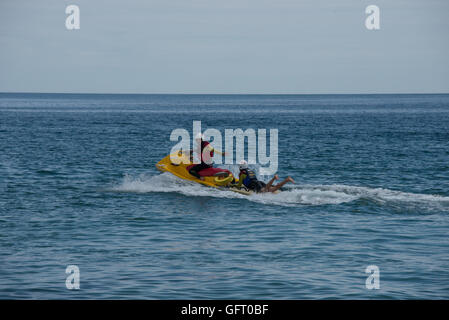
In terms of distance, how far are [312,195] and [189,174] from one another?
5.12 m

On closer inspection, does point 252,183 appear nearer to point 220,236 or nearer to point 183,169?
point 183,169

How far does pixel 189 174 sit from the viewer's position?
908 inches

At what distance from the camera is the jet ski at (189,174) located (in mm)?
22328

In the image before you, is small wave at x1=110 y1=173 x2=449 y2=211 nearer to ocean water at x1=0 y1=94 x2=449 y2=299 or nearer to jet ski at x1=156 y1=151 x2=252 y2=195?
ocean water at x1=0 y1=94 x2=449 y2=299

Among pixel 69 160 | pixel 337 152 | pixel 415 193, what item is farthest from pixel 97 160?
pixel 415 193

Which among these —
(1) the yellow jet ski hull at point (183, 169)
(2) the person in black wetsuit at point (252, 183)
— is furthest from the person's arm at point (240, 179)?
(1) the yellow jet ski hull at point (183, 169)

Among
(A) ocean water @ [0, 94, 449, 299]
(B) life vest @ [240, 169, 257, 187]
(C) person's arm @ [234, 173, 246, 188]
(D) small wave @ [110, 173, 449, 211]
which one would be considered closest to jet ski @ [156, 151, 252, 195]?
(C) person's arm @ [234, 173, 246, 188]

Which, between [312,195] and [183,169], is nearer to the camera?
[312,195]

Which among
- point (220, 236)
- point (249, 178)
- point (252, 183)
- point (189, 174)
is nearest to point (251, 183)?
point (252, 183)

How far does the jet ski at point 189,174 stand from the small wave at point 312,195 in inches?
11.2

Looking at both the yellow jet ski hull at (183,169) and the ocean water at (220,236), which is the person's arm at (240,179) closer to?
the yellow jet ski hull at (183,169)

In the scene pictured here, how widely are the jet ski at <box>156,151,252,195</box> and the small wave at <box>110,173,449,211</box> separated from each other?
286mm

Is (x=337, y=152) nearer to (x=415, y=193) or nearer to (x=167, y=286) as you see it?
(x=415, y=193)
